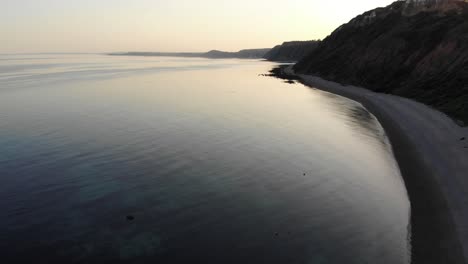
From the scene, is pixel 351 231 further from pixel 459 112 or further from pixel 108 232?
pixel 459 112

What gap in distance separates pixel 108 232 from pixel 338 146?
28.7m

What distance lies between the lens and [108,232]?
2173 cm

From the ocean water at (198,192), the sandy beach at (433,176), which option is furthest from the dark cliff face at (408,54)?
the ocean water at (198,192)

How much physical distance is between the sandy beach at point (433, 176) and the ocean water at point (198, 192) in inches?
42.6

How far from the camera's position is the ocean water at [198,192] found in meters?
20.2

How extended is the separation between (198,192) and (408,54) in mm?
83847

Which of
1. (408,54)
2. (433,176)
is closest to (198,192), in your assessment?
(433,176)

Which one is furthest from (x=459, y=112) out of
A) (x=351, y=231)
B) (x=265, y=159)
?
(x=351, y=231)

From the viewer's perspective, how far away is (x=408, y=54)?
306 ft

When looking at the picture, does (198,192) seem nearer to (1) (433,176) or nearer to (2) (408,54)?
(1) (433,176)

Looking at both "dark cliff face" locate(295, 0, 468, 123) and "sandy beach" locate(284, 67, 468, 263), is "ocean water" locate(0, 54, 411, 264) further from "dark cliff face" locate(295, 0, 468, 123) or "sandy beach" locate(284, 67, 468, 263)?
"dark cliff face" locate(295, 0, 468, 123)

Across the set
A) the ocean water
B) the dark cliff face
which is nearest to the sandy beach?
the ocean water

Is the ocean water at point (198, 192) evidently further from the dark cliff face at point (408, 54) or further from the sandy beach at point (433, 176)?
the dark cliff face at point (408, 54)

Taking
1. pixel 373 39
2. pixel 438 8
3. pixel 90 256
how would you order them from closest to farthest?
1. pixel 90 256
2. pixel 438 8
3. pixel 373 39
